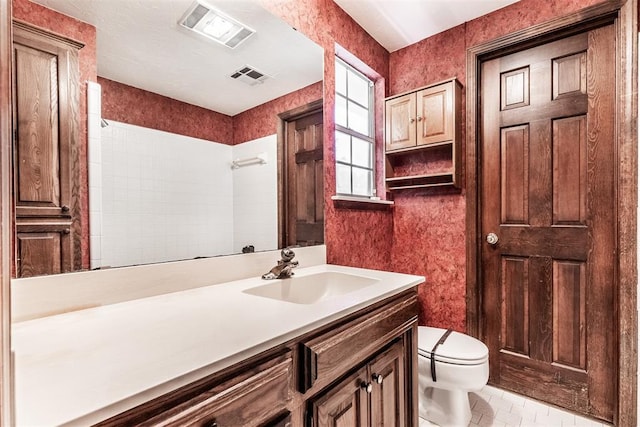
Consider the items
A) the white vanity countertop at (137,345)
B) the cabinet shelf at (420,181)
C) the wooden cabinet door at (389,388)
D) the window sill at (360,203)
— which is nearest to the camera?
the white vanity countertop at (137,345)

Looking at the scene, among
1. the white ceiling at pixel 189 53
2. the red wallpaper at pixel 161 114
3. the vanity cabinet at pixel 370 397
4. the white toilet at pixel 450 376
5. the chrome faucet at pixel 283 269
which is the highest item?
the white ceiling at pixel 189 53

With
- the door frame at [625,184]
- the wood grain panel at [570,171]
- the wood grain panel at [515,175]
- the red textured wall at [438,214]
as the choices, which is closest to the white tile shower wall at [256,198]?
the red textured wall at [438,214]

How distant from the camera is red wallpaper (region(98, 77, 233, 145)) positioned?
999 millimetres

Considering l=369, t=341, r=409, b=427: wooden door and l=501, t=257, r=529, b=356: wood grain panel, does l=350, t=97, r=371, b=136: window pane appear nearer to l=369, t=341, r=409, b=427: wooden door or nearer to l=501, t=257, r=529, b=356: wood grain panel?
l=501, t=257, r=529, b=356: wood grain panel

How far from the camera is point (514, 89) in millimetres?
1965

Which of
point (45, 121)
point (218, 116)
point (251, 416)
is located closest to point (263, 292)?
point (251, 416)

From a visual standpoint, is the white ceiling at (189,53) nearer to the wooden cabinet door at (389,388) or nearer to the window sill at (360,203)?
the window sill at (360,203)

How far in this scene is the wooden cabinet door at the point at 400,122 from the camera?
2.15 meters

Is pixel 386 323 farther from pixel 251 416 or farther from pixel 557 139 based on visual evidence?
pixel 557 139

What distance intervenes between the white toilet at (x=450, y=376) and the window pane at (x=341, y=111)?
1.42 meters

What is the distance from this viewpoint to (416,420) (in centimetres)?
132

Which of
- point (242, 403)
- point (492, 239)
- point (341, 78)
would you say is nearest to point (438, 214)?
point (492, 239)

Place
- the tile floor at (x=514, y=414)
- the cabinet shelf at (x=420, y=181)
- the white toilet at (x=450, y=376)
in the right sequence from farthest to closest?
the cabinet shelf at (x=420, y=181) → the tile floor at (x=514, y=414) → the white toilet at (x=450, y=376)

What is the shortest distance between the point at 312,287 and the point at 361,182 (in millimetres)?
1044
